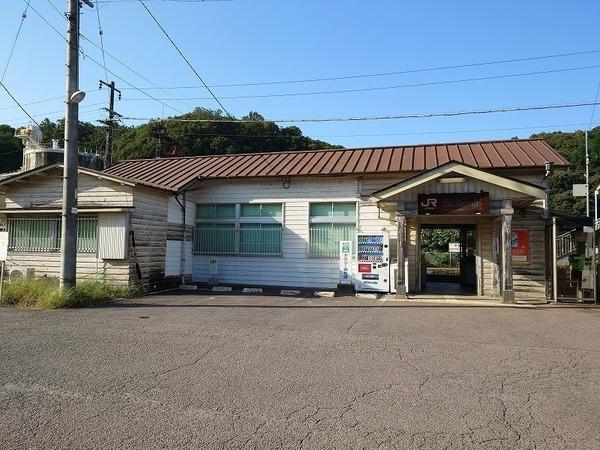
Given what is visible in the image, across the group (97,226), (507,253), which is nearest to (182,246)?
(97,226)

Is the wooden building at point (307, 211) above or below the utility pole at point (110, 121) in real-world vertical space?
below

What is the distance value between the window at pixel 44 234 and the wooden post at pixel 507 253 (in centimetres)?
1234

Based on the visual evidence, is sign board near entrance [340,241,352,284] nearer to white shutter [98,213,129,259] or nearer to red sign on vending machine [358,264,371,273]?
red sign on vending machine [358,264,371,273]

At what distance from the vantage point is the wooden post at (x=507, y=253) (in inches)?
483

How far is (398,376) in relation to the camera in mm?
5406

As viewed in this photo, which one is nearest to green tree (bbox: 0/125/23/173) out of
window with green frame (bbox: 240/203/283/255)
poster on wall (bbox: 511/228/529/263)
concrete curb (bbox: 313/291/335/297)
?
window with green frame (bbox: 240/203/283/255)

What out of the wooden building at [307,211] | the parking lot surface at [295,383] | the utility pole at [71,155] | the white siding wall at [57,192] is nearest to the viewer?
the parking lot surface at [295,383]

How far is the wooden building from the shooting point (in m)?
13.2

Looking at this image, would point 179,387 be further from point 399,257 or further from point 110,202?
point 110,202

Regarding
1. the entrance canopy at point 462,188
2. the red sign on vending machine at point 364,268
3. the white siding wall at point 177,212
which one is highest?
the entrance canopy at point 462,188

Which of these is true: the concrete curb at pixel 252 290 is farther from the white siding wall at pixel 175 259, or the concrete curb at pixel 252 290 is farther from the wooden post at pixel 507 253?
the wooden post at pixel 507 253

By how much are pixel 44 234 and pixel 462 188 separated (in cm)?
1349

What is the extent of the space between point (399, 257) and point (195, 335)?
756 cm

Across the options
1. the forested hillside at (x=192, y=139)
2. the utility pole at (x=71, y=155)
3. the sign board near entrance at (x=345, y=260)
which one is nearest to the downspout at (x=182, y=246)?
the utility pole at (x=71, y=155)
